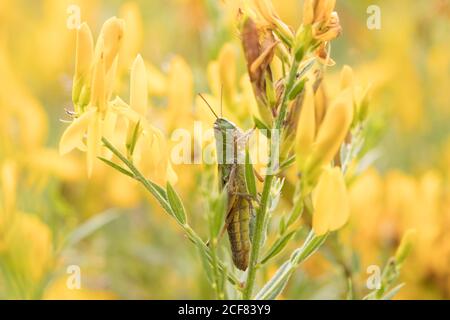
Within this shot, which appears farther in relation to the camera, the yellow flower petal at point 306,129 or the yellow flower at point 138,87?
the yellow flower at point 138,87

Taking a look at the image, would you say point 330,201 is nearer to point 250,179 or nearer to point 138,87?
point 250,179

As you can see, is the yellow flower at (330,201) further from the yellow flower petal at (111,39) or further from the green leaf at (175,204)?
the yellow flower petal at (111,39)

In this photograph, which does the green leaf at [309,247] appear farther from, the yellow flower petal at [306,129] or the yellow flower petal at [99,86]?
the yellow flower petal at [99,86]

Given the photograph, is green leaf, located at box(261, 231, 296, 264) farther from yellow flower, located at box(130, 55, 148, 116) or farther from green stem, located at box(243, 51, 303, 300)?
yellow flower, located at box(130, 55, 148, 116)

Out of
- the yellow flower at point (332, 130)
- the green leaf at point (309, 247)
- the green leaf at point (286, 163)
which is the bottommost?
the green leaf at point (309, 247)

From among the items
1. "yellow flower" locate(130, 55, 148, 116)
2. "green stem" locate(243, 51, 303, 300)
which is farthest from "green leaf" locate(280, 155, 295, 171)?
"yellow flower" locate(130, 55, 148, 116)

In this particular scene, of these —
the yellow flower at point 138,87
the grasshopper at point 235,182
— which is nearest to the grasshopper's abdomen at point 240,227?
the grasshopper at point 235,182

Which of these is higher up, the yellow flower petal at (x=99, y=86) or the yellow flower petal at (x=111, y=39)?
the yellow flower petal at (x=111, y=39)
